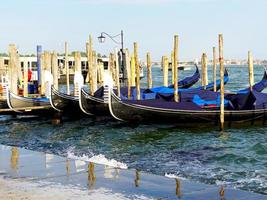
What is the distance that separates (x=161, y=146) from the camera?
39.2 ft

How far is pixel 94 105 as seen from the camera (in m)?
16.9

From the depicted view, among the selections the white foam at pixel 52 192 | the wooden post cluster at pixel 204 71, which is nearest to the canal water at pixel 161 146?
the white foam at pixel 52 192

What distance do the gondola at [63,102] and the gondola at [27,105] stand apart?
0.62m

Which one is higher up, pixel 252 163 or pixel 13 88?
pixel 13 88

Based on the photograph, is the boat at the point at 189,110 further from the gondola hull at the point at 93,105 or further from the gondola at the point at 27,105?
the gondola at the point at 27,105

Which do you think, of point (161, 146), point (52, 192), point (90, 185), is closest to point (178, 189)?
point (90, 185)

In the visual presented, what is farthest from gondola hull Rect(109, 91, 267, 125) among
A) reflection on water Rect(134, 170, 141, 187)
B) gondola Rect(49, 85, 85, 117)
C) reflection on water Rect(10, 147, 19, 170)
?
reflection on water Rect(134, 170, 141, 187)

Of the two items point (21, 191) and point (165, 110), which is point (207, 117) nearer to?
point (165, 110)

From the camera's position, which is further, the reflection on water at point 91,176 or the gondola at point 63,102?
the gondola at point 63,102

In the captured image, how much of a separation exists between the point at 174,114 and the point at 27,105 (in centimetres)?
540

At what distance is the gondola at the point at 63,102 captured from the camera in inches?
675

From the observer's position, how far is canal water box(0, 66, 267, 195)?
8555 mm

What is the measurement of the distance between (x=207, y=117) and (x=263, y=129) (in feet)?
5.19

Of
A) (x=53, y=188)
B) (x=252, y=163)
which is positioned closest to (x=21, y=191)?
(x=53, y=188)
